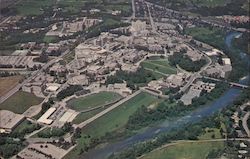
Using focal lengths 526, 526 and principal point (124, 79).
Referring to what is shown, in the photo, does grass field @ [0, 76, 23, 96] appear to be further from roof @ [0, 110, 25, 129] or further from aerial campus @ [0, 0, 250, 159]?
roof @ [0, 110, 25, 129]

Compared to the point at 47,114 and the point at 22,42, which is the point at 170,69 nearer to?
the point at 47,114

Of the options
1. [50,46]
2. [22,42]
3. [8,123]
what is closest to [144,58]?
[50,46]

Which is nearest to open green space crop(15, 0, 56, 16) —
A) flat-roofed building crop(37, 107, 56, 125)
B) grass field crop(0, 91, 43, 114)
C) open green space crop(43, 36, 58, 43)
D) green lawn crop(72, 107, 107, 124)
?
open green space crop(43, 36, 58, 43)

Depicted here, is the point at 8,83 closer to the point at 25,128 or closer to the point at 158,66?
the point at 25,128

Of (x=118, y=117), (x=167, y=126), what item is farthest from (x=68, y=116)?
(x=167, y=126)

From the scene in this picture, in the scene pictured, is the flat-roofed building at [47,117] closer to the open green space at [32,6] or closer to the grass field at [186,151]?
the grass field at [186,151]
